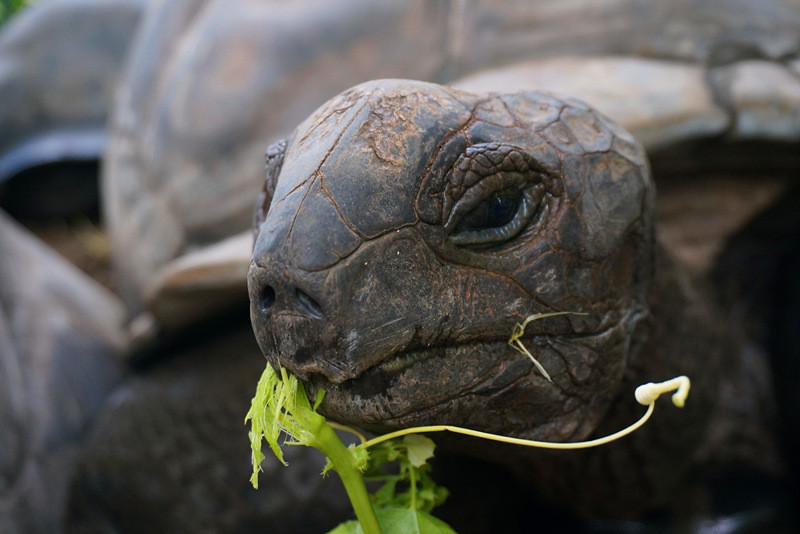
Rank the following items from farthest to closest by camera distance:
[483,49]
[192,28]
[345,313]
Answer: [192,28] < [483,49] < [345,313]

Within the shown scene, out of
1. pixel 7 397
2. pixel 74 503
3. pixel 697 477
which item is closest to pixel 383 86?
pixel 697 477

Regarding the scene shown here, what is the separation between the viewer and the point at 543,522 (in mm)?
2002

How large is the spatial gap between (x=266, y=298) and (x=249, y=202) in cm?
114

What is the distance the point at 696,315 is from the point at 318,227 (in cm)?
95

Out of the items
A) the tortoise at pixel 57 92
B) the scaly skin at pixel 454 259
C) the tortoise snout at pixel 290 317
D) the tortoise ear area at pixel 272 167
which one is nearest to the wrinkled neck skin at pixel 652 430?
the scaly skin at pixel 454 259

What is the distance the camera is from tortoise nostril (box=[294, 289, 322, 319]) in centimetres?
91

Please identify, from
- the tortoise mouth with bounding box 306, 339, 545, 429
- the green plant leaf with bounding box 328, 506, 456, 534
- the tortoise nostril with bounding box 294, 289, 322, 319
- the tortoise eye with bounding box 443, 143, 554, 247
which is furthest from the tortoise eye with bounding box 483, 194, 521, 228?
the green plant leaf with bounding box 328, 506, 456, 534

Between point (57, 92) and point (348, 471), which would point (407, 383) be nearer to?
point (348, 471)

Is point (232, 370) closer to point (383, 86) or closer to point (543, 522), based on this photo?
point (543, 522)

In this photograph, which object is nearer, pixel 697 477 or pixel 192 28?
pixel 697 477

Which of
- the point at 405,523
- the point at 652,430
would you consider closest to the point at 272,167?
the point at 405,523

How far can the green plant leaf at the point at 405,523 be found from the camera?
1104 millimetres

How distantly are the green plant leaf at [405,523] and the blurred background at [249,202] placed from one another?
0.66 m

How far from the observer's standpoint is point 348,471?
3.44 feet
